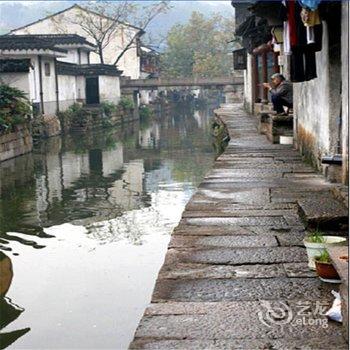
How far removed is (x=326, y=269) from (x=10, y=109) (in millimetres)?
20172

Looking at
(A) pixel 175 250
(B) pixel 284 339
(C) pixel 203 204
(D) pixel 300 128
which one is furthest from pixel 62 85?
(B) pixel 284 339

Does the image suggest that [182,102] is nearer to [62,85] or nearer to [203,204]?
[62,85]

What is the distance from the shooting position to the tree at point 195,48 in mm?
63344

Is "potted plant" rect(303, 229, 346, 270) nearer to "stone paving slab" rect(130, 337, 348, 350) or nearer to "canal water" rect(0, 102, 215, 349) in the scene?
"stone paving slab" rect(130, 337, 348, 350)

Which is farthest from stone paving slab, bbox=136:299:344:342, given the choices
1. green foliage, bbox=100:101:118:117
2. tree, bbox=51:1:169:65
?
tree, bbox=51:1:169:65

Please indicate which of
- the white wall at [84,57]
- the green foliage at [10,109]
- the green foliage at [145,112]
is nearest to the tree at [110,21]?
the white wall at [84,57]

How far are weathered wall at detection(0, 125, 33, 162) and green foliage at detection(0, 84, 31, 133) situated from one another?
302mm

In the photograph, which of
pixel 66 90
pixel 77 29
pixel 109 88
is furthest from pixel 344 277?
pixel 77 29

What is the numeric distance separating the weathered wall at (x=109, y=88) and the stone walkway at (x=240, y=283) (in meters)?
34.1

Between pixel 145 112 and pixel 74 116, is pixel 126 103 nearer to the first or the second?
pixel 145 112

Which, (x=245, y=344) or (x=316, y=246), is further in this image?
(x=316, y=246)

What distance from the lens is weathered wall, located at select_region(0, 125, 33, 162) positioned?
2238 centimetres

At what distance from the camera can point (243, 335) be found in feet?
14.4

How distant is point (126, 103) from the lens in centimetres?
4672
